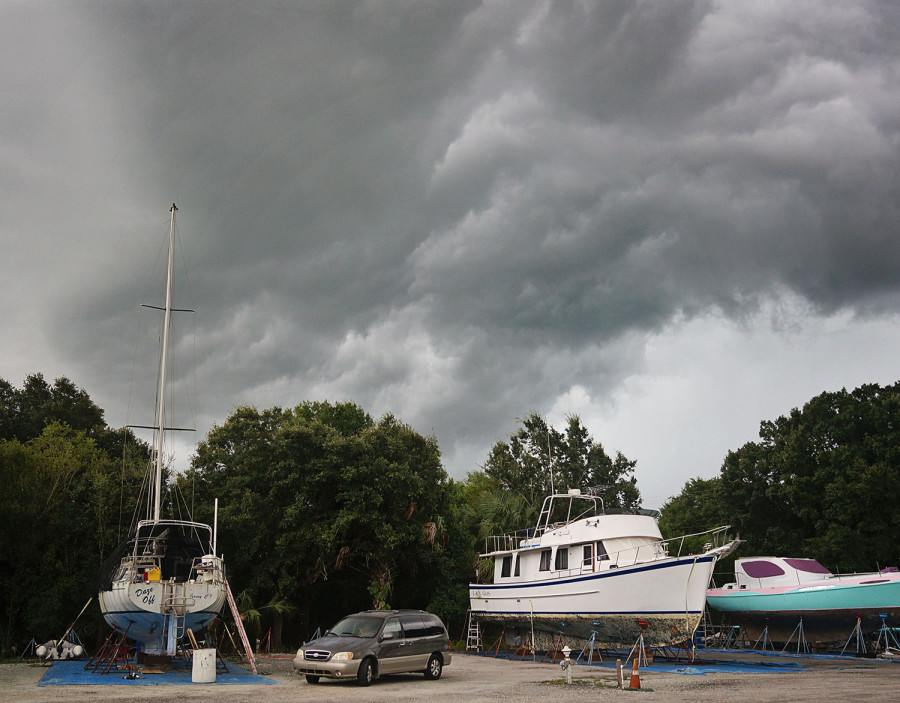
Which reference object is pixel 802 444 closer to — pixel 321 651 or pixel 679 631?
pixel 679 631

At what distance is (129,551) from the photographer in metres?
22.8

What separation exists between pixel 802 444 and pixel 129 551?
29.9 meters

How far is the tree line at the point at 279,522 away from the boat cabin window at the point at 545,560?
5.14 m

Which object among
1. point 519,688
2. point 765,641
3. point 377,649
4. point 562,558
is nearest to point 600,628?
point 562,558

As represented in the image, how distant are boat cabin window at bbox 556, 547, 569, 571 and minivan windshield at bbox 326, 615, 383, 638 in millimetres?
10527

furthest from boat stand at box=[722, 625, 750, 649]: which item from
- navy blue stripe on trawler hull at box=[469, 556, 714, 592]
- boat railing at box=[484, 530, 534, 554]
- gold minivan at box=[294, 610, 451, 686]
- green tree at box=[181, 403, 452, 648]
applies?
gold minivan at box=[294, 610, 451, 686]

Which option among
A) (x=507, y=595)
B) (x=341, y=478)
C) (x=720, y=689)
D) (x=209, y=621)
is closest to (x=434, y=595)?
(x=507, y=595)

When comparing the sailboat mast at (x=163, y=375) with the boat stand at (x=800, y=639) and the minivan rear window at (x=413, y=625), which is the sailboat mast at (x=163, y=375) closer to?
the minivan rear window at (x=413, y=625)

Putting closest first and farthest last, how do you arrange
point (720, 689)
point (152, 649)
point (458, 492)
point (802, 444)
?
point (720, 689)
point (152, 649)
point (802, 444)
point (458, 492)

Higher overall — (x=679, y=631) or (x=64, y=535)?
(x=64, y=535)

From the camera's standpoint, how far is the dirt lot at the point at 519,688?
13.3 metres

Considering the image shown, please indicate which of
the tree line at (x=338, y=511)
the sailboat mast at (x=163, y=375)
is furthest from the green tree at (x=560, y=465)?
the sailboat mast at (x=163, y=375)

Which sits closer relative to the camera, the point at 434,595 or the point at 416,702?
the point at 416,702

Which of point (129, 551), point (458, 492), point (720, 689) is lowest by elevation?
point (720, 689)
